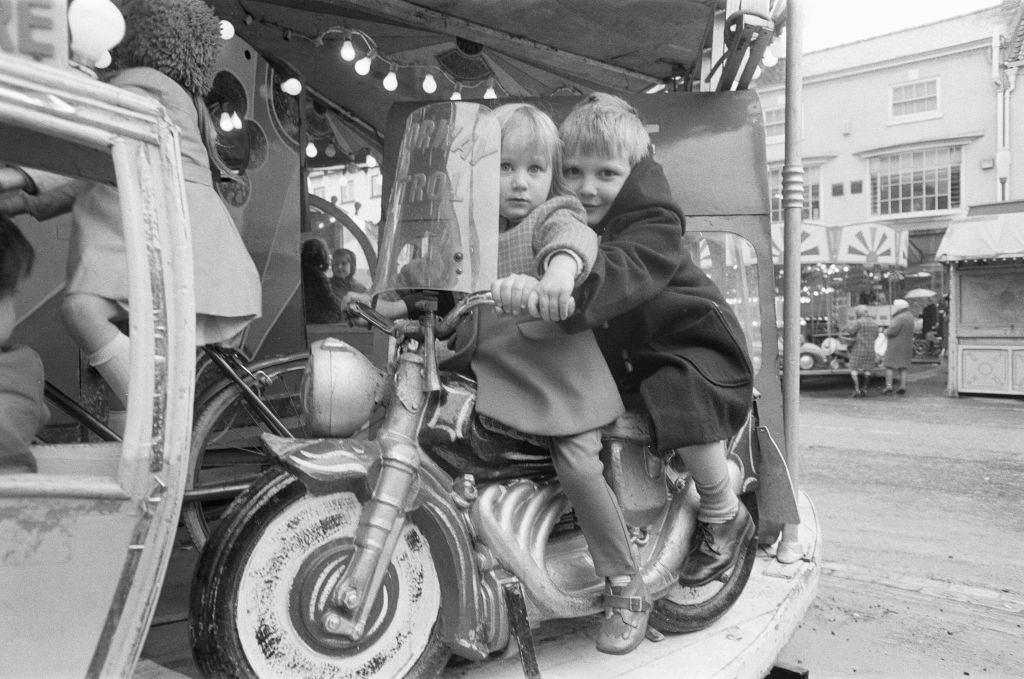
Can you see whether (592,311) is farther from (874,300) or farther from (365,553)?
(874,300)

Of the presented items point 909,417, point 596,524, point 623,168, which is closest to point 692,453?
point 596,524

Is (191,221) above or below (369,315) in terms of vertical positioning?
above

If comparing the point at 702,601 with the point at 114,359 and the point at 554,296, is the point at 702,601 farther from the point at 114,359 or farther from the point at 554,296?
the point at 114,359

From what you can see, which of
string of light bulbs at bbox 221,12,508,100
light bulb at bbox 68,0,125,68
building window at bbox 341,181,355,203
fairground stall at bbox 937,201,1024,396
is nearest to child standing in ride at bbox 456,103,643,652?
light bulb at bbox 68,0,125,68

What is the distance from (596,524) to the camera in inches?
84.9

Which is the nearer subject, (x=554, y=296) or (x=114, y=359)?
(x=554, y=296)

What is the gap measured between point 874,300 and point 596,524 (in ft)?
78.3

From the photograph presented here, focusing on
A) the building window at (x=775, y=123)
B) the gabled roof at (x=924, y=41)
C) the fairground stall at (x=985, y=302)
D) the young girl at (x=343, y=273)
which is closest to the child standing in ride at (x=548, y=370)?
the young girl at (x=343, y=273)

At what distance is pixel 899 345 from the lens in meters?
15.9

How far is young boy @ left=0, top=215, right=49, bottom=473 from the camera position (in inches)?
60.4

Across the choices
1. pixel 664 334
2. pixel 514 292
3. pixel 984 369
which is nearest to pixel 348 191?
pixel 664 334

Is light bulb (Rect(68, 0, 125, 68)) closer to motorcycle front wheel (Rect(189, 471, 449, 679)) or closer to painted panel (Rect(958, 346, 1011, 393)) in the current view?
motorcycle front wheel (Rect(189, 471, 449, 679))

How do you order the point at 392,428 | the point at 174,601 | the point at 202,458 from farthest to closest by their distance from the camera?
the point at 202,458 → the point at 174,601 → the point at 392,428

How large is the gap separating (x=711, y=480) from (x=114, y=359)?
1855 mm
